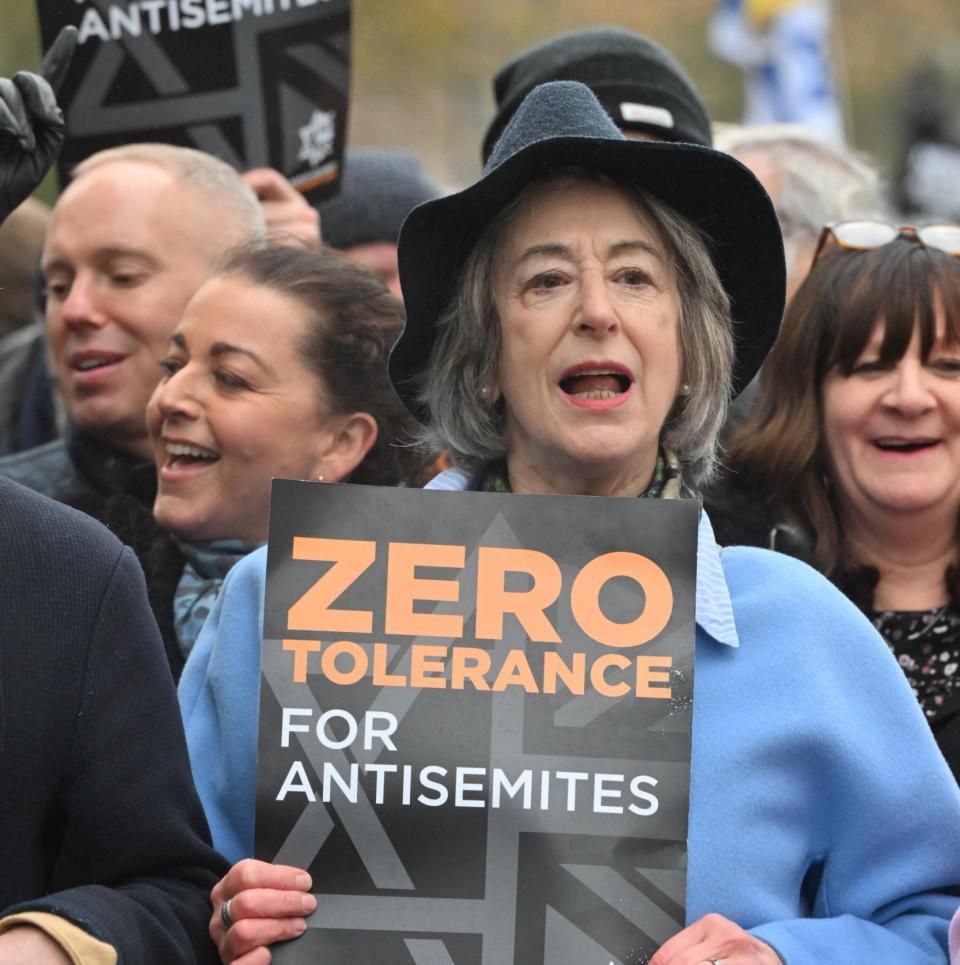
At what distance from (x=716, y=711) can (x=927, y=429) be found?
1.39 metres

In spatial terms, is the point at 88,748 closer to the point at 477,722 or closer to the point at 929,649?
the point at 477,722

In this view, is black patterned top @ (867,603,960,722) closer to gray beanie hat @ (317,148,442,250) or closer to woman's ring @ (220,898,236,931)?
woman's ring @ (220,898,236,931)

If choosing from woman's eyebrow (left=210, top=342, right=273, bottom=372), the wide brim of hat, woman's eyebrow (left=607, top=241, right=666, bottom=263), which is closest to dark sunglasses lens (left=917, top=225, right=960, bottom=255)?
the wide brim of hat

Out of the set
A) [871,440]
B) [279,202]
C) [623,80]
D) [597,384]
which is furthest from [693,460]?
[279,202]

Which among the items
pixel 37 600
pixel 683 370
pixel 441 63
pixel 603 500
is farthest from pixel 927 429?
pixel 441 63

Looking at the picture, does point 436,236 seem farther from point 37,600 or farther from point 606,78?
point 606,78

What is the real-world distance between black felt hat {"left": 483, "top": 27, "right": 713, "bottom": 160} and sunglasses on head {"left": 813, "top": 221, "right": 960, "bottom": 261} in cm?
51

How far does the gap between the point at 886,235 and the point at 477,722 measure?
203cm

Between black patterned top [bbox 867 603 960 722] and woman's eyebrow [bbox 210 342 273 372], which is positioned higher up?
woman's eyebrow [bbox 210 342 273 372]

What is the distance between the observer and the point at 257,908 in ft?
8.37

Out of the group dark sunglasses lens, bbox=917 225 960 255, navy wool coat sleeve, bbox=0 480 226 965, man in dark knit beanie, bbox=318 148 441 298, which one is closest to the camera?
navy wool coat sleeve, bbox=0 480 226 965

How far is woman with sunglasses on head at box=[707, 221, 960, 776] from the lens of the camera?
405cm

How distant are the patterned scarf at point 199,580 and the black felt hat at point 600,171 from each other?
0.52m


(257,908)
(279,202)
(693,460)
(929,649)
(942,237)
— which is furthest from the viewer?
(279,202)
